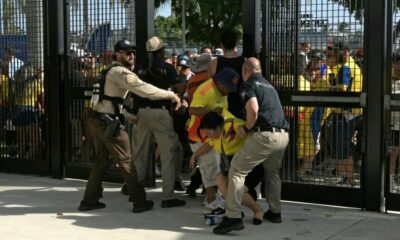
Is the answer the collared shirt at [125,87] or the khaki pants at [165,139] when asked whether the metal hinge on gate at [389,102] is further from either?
the khaki pants at [165,139]

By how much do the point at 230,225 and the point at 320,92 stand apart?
193 cm

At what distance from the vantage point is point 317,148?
23.2 feet

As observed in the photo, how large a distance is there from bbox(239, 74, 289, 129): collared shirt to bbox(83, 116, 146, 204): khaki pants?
1.67 metres

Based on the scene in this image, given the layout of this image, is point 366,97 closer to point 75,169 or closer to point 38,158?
point 75,169

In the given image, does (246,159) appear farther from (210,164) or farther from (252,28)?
(252,28)

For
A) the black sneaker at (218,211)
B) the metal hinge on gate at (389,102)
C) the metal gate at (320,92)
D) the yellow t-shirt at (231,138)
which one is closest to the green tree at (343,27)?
the metal gate at (320,92)

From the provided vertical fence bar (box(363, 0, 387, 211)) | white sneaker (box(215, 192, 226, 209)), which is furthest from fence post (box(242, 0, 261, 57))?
white sneaker (box(215, 192, 226, 209))

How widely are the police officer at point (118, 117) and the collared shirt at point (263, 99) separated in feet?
3.91

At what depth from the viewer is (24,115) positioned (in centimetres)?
954

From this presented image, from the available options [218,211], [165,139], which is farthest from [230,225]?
→ [165,139]

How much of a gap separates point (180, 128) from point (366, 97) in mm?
2149

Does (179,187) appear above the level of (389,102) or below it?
below

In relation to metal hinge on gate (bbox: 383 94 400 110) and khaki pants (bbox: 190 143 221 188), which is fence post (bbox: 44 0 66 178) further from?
metal hinge on gate (bbox: 383 94 400 110)

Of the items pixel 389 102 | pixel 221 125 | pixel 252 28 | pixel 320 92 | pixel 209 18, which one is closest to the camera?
pixel 221 125
